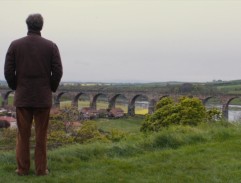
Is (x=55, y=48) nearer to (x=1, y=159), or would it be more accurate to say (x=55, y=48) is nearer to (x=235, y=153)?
(x=1, y=159)

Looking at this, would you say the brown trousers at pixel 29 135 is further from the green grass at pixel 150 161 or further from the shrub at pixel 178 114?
the shrub at pixel 178 114

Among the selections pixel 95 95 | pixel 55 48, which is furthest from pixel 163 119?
pixel 95 95

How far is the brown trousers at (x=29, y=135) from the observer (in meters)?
4.58

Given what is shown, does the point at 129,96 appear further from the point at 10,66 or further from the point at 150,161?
the point at 10,66

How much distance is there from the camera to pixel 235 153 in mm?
5801

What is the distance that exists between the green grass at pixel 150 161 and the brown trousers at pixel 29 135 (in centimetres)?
14

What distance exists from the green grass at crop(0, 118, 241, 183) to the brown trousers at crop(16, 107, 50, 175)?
0.14 metres

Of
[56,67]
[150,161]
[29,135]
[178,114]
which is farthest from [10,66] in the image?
[178,114]

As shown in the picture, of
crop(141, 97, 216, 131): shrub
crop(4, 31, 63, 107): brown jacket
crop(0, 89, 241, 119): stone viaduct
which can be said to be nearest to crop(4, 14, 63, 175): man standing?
crop(4, 31, 63, 107): brown jacket

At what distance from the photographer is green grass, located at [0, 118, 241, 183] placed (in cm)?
453

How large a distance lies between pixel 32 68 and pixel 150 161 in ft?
6.79

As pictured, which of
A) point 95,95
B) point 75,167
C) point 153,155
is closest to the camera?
point 75,167

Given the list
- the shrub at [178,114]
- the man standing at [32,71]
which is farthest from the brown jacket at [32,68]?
the shrub at [178,114]

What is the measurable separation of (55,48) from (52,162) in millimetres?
1586
